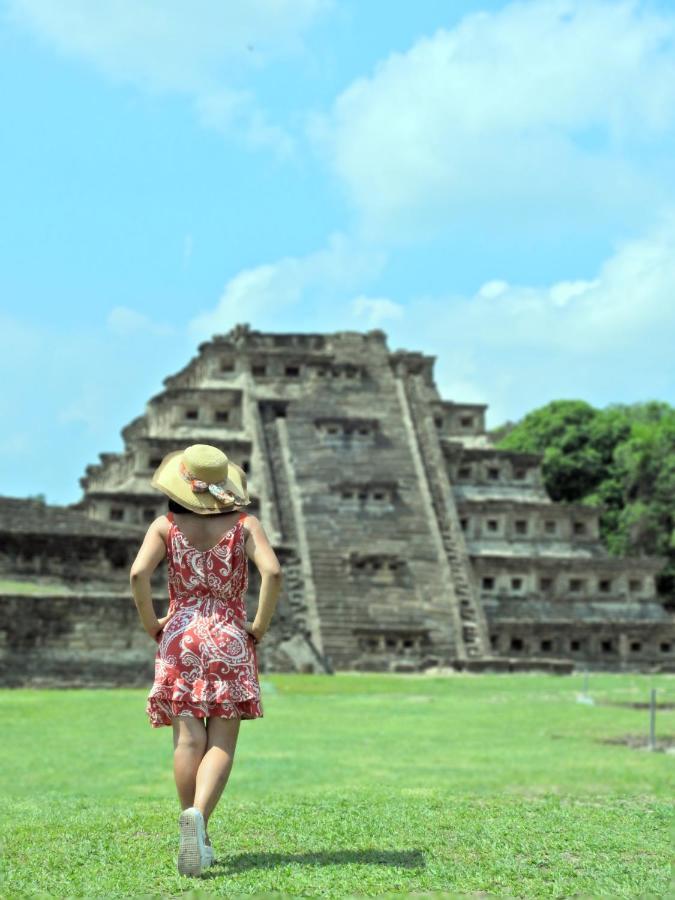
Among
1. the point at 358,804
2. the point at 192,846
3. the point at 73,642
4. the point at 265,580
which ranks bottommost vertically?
the point at 358,804

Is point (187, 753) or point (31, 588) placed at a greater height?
point (31, 588)

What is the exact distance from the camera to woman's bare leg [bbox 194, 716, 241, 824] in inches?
286

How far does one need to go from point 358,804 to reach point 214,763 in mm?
2839

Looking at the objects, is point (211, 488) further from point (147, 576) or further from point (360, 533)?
point (360, 533)

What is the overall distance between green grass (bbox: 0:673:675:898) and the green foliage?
37.2m

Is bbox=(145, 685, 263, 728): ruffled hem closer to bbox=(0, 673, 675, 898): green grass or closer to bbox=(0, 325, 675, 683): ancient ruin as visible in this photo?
bbox=(0, 673, 675, 898): green grass

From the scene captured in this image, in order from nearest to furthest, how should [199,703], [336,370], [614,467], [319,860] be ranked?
[319,860] → [199,703] → [336,370] → [614,467]

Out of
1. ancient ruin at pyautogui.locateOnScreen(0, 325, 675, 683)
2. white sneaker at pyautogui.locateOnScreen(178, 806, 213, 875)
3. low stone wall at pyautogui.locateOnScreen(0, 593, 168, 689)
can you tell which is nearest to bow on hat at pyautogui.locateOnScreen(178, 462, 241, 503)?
white sneaker at pyautogui.locateOnScreen(178, 806, 213, 875)

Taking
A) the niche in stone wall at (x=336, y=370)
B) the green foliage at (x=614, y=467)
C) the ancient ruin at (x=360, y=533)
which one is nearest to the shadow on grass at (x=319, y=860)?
the ancient ruin at (x=360, y=533)

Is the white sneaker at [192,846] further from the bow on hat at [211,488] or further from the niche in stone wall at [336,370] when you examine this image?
the niche in stone wall at [336,370]

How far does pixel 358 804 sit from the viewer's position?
32.6 ft

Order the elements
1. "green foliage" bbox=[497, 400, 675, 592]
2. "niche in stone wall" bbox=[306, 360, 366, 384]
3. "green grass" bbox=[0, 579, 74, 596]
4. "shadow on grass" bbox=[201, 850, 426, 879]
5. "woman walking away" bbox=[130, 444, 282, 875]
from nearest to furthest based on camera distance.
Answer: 1. "shadow on grass" bbox=[201, 850, 426, 879]
2. "woman walking away" bbox=[130, 444, 282, 875]
3. "green grass" bbox=[0, 579, 74, 596]
4. "niche in stone wall" bbox=[306, 360, 366, 384]
5. "green foliage" bbox=[497, 400, 675, 592]

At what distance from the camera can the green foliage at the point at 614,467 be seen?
5931 cm

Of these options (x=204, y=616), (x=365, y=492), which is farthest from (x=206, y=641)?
(x=365, y=492)
